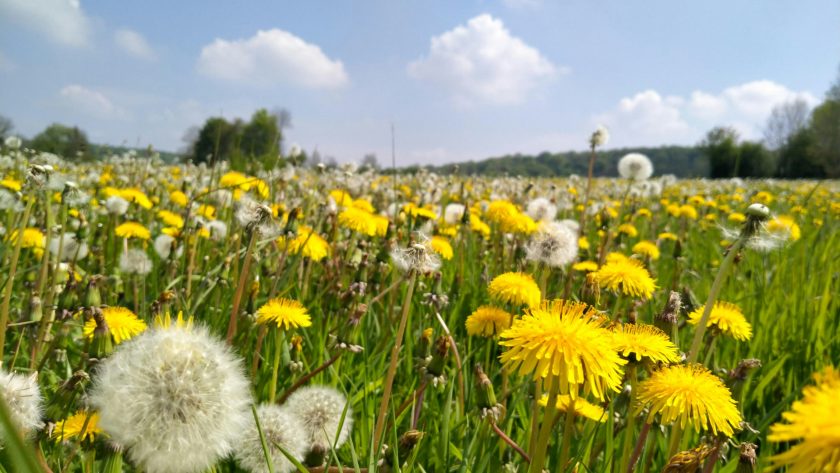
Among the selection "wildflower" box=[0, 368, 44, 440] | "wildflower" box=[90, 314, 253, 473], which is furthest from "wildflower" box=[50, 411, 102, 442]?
"wildflower" box=[90, 314, 253, 473]

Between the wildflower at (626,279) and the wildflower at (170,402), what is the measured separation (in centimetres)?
106

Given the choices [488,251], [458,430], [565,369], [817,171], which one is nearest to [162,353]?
[565,369]

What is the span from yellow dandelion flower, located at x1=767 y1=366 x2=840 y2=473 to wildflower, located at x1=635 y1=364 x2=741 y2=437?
394 mm

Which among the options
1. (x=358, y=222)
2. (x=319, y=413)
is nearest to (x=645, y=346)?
(x=319, y=413)

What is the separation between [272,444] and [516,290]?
79 centimetres

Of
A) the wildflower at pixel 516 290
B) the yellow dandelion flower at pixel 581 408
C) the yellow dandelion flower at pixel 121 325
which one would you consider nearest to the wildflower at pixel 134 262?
the yellow dandelion flower at pixel 121 325

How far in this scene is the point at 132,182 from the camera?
4.75 m

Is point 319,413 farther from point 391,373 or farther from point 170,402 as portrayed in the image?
point 170,402

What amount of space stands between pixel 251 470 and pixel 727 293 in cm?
233

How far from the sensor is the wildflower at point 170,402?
724 millimetres

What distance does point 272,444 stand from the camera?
109 cm

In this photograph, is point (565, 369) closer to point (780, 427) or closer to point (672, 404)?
point (672, 404)

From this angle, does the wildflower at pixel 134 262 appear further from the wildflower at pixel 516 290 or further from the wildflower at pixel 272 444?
the wildflower at pixel 516 290

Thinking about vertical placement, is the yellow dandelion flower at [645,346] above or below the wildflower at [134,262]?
above
